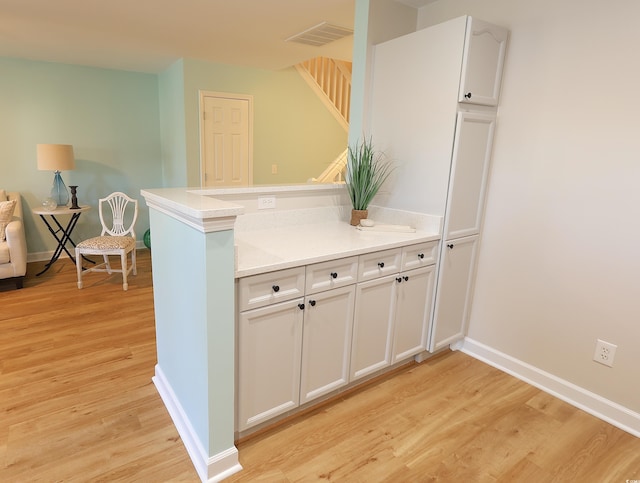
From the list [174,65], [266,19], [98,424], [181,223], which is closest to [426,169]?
[181,223]

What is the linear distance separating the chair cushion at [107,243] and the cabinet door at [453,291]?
3.03 meters

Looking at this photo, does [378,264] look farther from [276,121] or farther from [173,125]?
[173,125]

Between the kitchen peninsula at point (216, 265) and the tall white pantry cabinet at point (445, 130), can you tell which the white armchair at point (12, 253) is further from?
the tall white pantry cabinet at point (445, 130)

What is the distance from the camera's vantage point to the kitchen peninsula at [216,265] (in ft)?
4.88

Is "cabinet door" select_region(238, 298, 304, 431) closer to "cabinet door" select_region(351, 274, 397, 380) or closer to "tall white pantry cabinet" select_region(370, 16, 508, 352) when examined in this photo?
"cabinet door" select_region(351, 274, 397, 380)

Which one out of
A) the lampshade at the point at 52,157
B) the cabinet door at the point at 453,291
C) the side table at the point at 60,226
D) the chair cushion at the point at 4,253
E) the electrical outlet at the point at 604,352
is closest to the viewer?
the electrical outlet at the point at 604,352

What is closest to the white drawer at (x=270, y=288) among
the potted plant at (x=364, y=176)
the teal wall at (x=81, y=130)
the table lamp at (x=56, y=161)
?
the potted plant at (x=364, y=176)

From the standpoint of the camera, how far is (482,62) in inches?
88.5

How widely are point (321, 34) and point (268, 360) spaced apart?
2775 mm

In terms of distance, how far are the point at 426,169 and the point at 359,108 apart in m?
0.67

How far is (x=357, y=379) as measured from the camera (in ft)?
7.35

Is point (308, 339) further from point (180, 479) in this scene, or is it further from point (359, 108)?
point (359, 108)

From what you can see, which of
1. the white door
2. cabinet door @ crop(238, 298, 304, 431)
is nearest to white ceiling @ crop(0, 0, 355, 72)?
the white door

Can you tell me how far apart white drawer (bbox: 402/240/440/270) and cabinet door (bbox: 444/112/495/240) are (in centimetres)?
12
